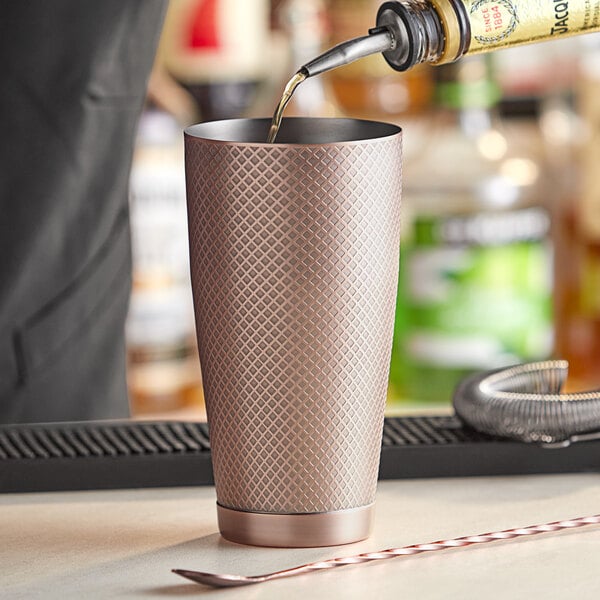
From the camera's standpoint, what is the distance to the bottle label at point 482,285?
132 centimetres

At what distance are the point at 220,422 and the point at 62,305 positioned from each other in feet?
0.96

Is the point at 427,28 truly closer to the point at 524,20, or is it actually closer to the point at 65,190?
the point at 524,20

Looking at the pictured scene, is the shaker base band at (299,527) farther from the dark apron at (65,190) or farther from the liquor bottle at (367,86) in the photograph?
the liquor bottle at (367,86)

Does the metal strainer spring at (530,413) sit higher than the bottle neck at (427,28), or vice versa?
the bottle neck at (427,28)

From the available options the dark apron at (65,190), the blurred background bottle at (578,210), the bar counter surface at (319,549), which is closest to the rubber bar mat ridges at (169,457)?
the bar counter surface at (319,549)

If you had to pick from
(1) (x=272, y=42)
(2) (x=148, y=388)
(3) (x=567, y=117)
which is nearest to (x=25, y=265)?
(2) (x=148, y=388)

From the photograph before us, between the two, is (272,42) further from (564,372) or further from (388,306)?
(388,306)

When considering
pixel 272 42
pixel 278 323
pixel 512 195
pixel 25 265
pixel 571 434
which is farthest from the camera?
pixel 272 42

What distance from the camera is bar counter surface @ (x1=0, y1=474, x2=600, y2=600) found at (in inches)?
19.2

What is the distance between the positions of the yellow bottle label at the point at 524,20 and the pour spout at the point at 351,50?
0.03m

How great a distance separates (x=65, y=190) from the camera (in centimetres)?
77

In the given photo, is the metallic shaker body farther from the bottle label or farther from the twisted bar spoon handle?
the bottle label

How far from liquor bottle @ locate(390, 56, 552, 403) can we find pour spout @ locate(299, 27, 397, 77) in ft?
2.65

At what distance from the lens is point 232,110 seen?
1.39 metres
